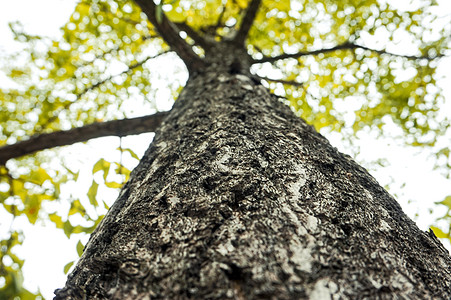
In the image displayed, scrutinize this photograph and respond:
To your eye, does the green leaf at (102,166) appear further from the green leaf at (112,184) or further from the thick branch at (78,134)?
the thick branch at (78,134)

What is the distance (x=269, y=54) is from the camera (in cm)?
396

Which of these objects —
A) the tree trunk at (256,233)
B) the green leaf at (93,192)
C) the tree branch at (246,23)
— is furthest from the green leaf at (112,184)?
the tree branch at (246,23)

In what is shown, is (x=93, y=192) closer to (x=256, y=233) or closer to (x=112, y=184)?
(x=112, y=184)

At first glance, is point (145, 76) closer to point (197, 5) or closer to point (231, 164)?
point (197, 5)

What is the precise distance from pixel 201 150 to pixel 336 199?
48 centimetres

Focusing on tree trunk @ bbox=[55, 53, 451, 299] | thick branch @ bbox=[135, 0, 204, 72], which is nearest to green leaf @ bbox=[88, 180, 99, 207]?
tree trunk @ bbox=[55, 53, 451, 299]

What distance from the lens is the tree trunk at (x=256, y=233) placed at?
52 cm

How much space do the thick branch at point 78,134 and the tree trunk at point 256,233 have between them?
1.48m

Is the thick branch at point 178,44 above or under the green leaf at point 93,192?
above

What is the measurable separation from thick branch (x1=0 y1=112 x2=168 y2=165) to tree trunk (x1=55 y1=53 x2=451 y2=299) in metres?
1.48

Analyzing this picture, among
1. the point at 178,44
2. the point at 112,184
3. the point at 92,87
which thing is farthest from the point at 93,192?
the point at 92,87

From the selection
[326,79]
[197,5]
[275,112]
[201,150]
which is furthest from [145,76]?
[201,150]

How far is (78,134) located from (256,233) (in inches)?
90.4

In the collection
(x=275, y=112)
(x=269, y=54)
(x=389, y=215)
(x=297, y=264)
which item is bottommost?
(x=297, y=264)
